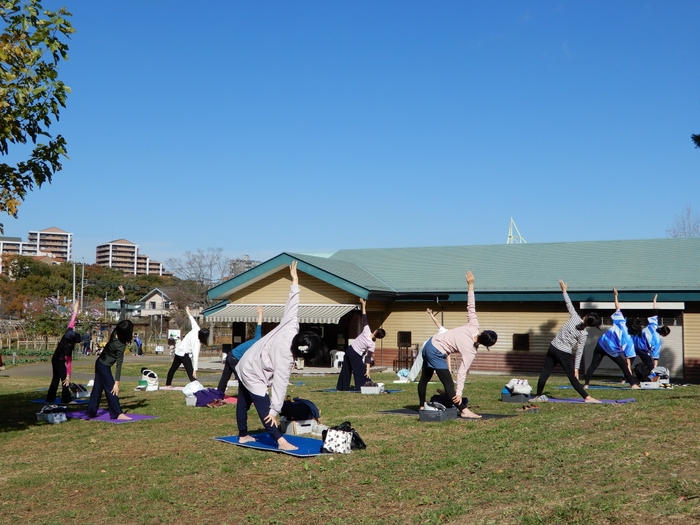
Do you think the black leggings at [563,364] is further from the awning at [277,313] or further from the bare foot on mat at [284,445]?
→ the awning at [277,313]

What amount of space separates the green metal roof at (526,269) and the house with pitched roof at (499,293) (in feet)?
0.13

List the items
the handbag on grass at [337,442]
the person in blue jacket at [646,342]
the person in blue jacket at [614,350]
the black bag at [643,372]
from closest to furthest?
the handbag on grass at [337,442] → the person in blue jacket at [614,350] → the black bag at [643,372] → the person in blue jacket at [646,342]

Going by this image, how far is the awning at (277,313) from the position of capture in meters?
27.1

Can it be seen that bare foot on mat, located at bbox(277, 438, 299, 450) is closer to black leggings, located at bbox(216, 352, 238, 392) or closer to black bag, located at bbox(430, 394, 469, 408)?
black bag, located at bbox(430, 394, 469, 408)

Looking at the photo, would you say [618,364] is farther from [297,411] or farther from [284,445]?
[284,445]

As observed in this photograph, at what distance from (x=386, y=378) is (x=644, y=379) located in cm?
764

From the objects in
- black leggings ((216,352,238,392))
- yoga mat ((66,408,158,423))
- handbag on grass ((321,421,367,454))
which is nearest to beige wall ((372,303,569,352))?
black leggings ((216,352,238,392))


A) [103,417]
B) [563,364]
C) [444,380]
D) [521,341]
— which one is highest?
[521,341]

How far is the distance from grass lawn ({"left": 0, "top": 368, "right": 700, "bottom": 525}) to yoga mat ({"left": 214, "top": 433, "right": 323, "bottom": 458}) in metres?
0.16

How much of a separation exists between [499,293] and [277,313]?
28.3ft

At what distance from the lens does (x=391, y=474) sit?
303 inches

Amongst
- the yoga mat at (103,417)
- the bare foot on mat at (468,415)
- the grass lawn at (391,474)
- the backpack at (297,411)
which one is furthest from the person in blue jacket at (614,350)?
the yoga mat at (103,417)

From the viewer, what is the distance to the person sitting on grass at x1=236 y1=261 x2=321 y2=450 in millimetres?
8531

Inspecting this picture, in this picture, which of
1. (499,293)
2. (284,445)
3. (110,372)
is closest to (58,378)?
(110,372)
